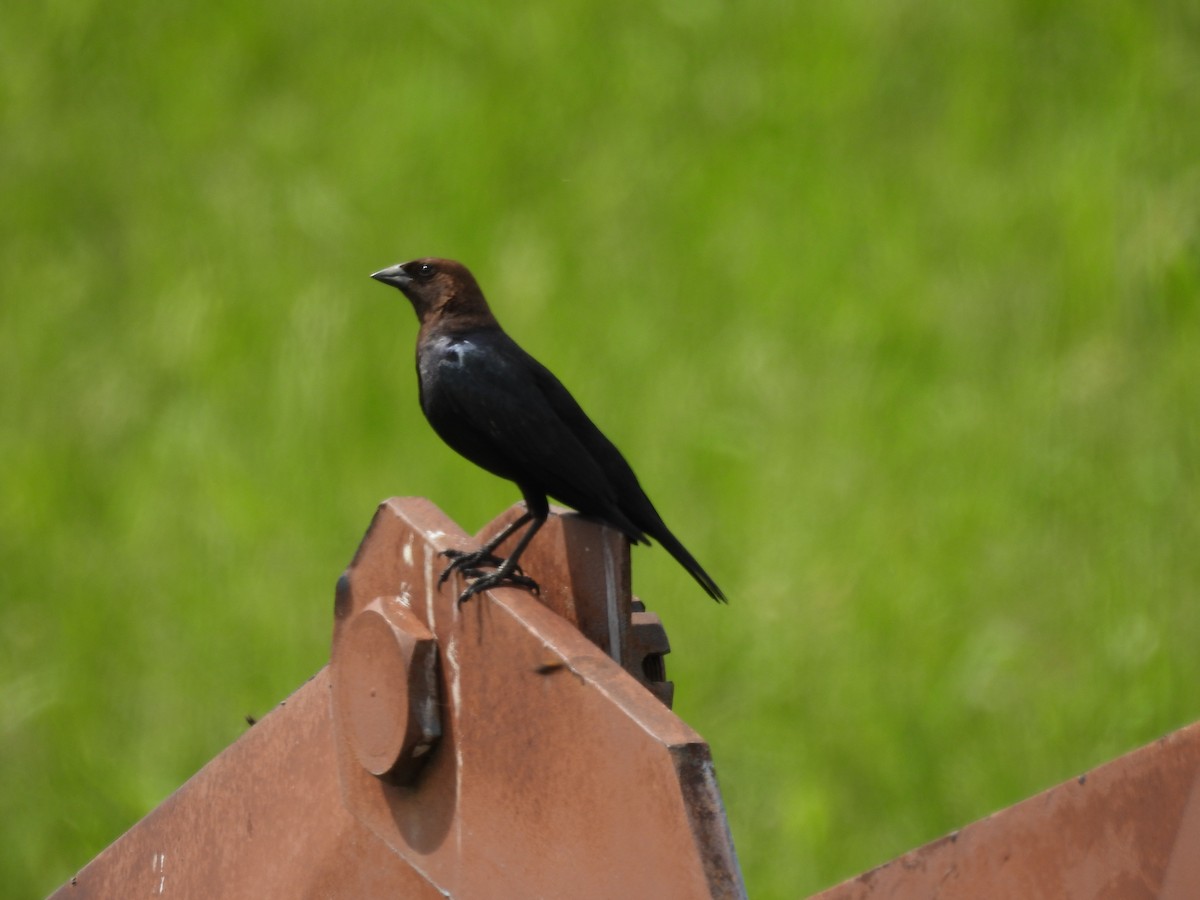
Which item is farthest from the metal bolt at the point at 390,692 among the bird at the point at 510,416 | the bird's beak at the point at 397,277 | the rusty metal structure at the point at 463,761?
the bird's beak at the point at 397,277

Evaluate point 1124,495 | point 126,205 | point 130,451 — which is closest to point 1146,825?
point 1124,495

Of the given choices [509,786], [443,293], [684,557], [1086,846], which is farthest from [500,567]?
[443,293]

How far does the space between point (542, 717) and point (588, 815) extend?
0.16 metres

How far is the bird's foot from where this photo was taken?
251cm

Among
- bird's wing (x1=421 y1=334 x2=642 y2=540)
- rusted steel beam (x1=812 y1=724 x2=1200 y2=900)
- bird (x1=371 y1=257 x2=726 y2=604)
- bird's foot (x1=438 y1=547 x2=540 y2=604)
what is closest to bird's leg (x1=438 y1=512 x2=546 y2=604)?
bird's foot (x1=438 y1=547 x2=540 y2=604)

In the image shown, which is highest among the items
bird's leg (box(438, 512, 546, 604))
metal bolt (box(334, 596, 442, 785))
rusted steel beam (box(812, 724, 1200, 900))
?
bird's leg (box(438, 512, 546, 604))

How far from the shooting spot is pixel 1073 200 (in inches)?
347

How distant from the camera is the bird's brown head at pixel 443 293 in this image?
12.8 feet

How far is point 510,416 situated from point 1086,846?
4.31 ft

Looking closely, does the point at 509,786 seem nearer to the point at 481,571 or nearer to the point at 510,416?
the point at 481,571

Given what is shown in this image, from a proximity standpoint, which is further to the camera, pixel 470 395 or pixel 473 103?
pixel 473 103

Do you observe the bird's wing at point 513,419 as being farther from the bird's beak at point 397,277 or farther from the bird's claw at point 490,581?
the bird's claw at point 490,581

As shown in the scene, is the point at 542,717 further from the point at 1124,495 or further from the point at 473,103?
the point at 473,103

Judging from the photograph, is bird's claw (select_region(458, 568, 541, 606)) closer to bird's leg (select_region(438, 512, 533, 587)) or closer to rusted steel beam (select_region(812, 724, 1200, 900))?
bird's leg (select_region(438, 512, 533, 587))
